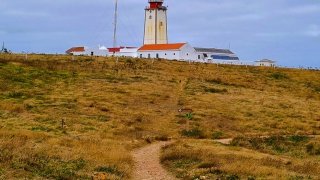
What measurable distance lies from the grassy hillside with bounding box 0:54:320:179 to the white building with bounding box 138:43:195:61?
1658 cm

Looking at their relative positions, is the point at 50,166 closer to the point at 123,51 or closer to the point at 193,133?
the point at 193,133

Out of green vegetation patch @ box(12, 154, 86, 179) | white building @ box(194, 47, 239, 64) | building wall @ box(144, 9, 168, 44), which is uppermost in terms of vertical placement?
building wall @ box(144, 9, 168, 44)

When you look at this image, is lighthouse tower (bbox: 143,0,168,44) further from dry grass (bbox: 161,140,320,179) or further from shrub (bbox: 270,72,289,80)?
dry grass (bbox: 161,140,320,179)

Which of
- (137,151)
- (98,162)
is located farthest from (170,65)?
(98,162)

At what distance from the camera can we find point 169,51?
100812 mm

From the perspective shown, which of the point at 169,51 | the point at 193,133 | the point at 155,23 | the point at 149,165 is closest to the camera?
the point at 149,165

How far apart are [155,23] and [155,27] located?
116cm

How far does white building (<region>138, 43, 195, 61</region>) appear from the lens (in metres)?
100

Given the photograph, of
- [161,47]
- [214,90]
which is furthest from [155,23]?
[214,90]

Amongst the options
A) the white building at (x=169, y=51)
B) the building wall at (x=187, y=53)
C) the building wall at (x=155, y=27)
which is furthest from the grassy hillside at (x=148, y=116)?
the building wall at (x=155, y=27)

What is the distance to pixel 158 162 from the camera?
25.3 meters

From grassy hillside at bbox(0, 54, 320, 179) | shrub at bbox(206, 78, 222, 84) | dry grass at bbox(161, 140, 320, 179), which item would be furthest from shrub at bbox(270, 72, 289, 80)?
dry grass at bbox(161, 140, 320, 179)

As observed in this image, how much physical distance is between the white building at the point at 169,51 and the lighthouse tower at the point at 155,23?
12.1ft

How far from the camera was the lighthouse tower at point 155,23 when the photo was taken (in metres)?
108
